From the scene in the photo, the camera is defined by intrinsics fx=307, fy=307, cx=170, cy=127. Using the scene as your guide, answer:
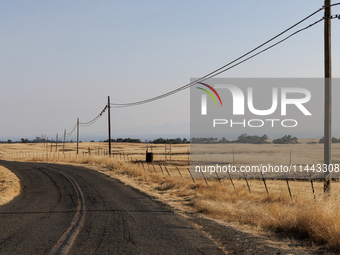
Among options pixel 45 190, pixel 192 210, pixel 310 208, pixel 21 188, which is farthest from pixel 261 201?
pixel 21 188

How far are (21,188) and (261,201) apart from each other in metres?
15.6

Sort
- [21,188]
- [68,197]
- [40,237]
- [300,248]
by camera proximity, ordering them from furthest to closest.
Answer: [21,188] → [68,197] → [40,237] → [300,248]

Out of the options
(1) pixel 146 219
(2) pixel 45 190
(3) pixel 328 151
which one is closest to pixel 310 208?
(3) pixel 328 151

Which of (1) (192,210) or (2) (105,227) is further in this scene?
(1) (192,210)

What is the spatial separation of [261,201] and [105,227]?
7.66m

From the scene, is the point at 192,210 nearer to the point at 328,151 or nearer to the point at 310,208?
the point at 310,208

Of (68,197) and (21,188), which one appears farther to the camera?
(21,188)

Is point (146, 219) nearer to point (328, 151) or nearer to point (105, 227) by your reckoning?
point (105, 227)

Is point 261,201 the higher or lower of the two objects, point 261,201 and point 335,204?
the lower

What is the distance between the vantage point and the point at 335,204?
9.05 m

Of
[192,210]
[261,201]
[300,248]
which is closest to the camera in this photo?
[300,248]

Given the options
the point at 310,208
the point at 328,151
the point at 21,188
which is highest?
the point at 328,151

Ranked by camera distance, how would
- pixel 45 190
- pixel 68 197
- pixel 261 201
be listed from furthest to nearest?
A: pixel 45 190, pixel 68 197, pixel 261 201

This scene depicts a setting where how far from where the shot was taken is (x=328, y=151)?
37.7 feet
